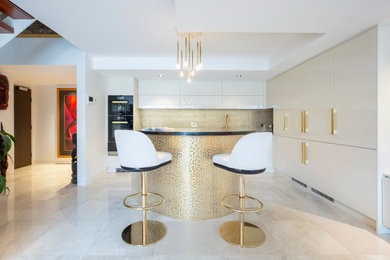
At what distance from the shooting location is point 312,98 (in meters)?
3.21

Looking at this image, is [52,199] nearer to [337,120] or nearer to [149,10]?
[149,10]

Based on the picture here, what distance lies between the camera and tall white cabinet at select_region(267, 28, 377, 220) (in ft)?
7.43

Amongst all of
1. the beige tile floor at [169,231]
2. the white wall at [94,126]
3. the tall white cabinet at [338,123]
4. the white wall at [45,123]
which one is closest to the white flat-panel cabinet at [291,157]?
the tall white cabinet at [338,123]

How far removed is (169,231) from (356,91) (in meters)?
2.64

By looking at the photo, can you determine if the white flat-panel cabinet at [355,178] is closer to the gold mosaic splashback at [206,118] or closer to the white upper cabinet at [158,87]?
the gold mosaic splashback at [206,118]

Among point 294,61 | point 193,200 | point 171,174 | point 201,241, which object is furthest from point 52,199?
point 294,61

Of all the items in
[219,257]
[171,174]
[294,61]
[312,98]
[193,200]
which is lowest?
[219,257]

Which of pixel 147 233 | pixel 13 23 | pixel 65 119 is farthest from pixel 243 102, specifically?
A: pixel 65 119

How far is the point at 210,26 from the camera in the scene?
2258 mm

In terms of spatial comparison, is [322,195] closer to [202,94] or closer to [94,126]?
[202,94]

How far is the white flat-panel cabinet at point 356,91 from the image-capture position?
7.30 feet

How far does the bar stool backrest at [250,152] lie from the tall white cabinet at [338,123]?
4.29ft

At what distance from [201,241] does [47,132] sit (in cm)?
581

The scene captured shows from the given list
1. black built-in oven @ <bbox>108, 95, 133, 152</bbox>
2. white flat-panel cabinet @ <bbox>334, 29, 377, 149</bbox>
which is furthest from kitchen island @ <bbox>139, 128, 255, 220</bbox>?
black built-in oven @ <bbox>108, 95, 133, 152</bbox>
